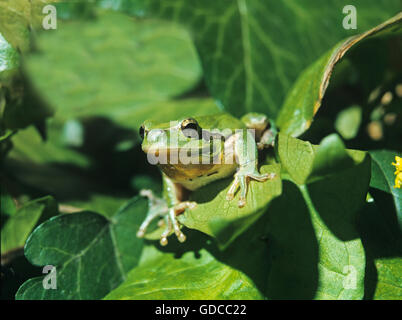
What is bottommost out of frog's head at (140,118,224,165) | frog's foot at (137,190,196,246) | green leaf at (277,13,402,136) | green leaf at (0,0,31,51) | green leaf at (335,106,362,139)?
frog's foot at (137,190,196,246)

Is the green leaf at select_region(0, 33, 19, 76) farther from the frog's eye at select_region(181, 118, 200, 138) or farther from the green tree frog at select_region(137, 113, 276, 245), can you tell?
the frog's eye at select_region(181, 118, 200, 138)

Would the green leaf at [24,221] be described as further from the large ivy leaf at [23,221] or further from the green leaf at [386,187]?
the green leaf at [386,187]

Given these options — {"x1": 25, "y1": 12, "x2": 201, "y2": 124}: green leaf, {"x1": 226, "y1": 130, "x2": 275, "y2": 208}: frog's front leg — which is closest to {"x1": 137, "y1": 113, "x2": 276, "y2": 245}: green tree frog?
{"x1": 226, "y1": 130, "x2": 275, "y2": 208}: frog's front leg

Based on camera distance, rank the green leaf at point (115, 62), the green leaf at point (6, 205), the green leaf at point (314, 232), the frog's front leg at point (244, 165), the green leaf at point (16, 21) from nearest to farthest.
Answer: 1. the green leaf at point (314, 232)
2. the frog's front leg at point (244, 165)
3. the green leaf at point (16, 21)
4. the green leaf at point (6, 205)
5. the green leaf at point (115, 62)

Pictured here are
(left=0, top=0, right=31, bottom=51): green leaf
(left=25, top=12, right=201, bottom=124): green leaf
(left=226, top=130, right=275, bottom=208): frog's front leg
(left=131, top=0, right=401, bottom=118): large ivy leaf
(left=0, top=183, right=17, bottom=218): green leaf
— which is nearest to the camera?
(left=226, top=130, right=275, bottom=208): frog's front leg

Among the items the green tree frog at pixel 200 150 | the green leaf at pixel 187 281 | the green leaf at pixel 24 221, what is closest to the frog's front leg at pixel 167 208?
the green tree frog at pixel 200 150

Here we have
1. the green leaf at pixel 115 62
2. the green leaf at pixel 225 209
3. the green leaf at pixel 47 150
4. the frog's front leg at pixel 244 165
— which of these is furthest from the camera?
the green leaf at pixel 115 62
